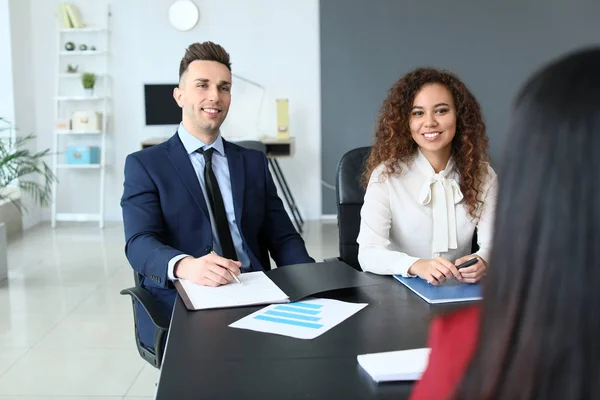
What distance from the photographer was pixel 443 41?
6445 millimetres

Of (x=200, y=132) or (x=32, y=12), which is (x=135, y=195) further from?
(x=32, y=12)

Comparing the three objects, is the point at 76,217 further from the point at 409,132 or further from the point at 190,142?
the point at 409,132

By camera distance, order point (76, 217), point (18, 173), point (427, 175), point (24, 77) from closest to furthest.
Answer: point (427, 175), point (18, 173), point (24, 77), point (76, 217)

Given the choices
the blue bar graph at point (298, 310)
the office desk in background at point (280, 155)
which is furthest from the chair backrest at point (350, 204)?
the office desk in background at point (280, 155)

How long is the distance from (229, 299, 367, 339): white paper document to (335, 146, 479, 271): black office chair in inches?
33.0

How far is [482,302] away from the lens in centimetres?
63

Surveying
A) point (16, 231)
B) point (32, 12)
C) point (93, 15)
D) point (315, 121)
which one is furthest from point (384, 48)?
point (16, 231)

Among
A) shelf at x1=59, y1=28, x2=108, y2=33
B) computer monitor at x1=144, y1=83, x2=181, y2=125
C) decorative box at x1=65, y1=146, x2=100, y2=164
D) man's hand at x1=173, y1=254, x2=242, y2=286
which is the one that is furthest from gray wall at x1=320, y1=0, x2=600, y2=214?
man's hand at x1=173, y1=254, x2=242, y2=286

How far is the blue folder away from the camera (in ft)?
5.45

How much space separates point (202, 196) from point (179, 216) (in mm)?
103

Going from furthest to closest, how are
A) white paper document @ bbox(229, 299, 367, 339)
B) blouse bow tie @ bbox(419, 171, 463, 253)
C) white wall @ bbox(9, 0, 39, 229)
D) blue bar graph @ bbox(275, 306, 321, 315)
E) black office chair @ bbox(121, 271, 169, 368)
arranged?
white wall @ bbox(9, 0, 39, 229) → blouse bow tie @ bbox(419, 171, 463, 253) → black office chair @ bbox(121, 271, 169, 368) → blue bar graph @ bbox(275, 306, 321, 315) → white paper document @ bbox(229, 299, 367, 339)

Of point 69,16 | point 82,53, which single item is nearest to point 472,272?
point 82,53

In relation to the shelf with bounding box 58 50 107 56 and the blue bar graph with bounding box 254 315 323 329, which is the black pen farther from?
the shelf with bounding box 58 50 107 56

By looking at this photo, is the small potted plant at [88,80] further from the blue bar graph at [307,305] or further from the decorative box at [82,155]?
the blue bar graph at [307,305]
